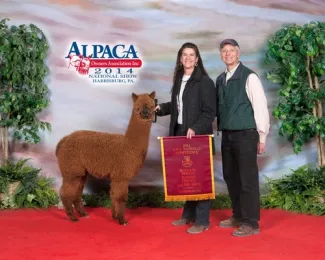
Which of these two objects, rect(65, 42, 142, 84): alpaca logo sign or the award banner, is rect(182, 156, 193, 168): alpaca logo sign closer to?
the award banner

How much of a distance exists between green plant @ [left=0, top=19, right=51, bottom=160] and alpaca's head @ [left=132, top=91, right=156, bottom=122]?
122 cm

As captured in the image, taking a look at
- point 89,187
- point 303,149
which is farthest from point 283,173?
point 89,187

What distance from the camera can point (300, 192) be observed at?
4.69 m

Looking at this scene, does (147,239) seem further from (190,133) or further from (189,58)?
(189,58)

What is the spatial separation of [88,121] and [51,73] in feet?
2.08

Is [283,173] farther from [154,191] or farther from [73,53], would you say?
[73,53]

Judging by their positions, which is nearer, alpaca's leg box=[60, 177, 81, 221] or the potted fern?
alpaca's leg box=[60, 177, 81, 221]

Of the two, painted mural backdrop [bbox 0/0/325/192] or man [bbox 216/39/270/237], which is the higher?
painted mural backdrop [bbox 0/0/325/192]

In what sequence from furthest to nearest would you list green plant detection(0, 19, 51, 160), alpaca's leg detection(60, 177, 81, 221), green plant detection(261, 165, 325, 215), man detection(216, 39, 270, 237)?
green plant detection(0, 19, 51, 160) → green plant detection(261, 165, 325, 215) → alpaca's leg detection(60, 177, 81, 221) → man detection(216, 39, 270, 237)

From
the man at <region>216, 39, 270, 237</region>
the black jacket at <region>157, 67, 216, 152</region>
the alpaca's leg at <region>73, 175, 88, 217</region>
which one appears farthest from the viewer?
the alpaca's leg at <region>73, 175, 88, 217</region>

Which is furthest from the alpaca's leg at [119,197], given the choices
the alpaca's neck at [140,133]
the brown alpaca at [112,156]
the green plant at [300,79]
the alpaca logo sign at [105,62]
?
the green plant at [300,79]

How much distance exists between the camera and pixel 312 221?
4.27 metres

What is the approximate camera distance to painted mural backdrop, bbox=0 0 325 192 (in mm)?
4965

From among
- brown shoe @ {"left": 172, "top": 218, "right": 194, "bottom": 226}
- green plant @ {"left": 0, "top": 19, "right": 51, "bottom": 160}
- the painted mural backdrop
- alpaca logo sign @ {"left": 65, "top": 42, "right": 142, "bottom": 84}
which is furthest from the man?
green plant @ {"left": 0, "top": 19, "right": 51, "bottom": 160}
